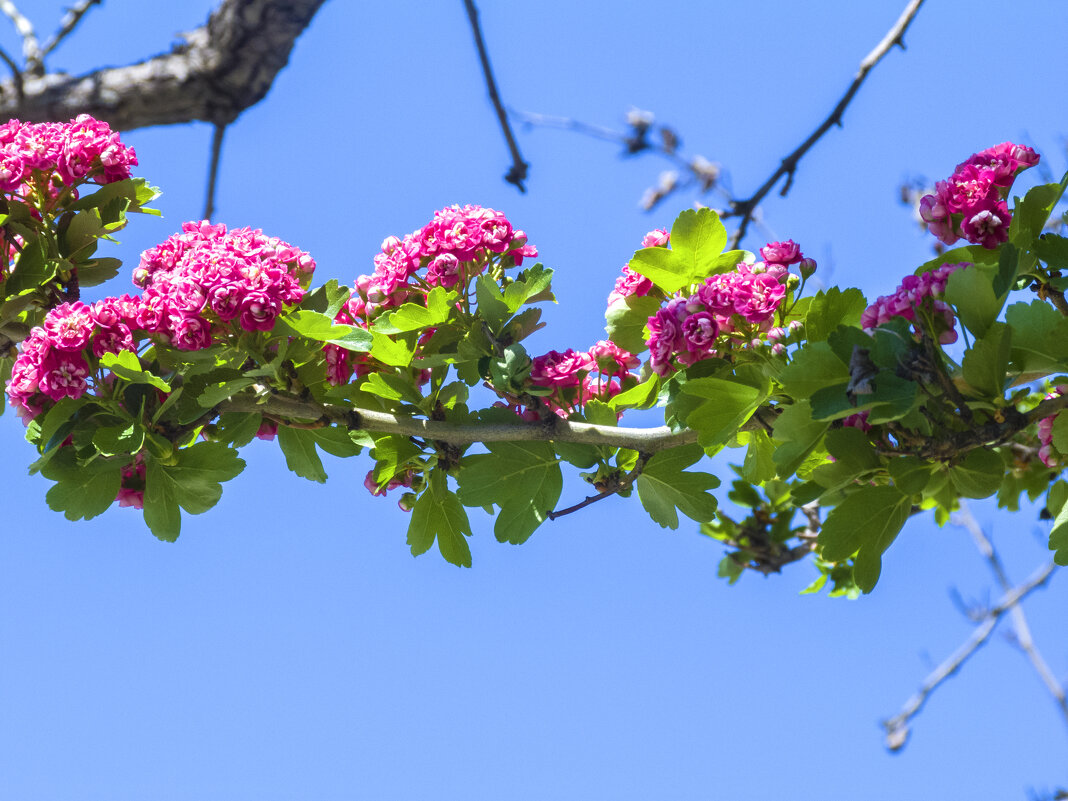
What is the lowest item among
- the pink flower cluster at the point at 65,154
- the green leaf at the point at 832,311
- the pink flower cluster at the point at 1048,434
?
the pink flower cluster at the point at 1048,434

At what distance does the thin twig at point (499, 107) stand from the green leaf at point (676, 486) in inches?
58.7

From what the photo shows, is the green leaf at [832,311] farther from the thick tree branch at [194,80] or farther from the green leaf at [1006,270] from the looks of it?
the thick tree branch at [194,80]

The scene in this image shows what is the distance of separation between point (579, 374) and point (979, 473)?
2.84 ft

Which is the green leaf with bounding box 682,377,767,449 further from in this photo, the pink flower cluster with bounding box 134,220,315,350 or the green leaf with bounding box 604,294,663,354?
the pink flower cluster with bounding box 134,220,315,350

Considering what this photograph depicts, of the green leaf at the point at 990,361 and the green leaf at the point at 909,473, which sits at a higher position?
the green leaf at the point at 990,361

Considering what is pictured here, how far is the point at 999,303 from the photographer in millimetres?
1784

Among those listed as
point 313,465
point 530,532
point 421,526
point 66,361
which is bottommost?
point 530,532

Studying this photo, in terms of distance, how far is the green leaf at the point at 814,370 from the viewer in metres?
1.78

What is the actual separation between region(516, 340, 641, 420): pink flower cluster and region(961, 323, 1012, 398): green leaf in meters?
0.80

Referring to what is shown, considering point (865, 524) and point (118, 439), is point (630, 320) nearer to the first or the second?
point (865, 524)

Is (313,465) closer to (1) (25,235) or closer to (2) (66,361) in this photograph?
(2) (66,361)

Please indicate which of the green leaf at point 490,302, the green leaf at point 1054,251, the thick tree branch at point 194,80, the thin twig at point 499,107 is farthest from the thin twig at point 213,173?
the green leaf at point 1054,251

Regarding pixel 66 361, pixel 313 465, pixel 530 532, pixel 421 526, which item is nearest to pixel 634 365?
pixel 530 532

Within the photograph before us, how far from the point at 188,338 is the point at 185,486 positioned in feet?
1.24
